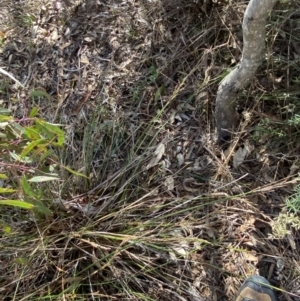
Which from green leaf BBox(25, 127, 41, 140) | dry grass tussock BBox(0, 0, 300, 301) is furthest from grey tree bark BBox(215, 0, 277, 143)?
green leaf BBox(25, 127, 41, 140)

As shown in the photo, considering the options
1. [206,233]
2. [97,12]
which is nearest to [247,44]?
[206,233]

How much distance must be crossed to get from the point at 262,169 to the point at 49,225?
35.2 inches

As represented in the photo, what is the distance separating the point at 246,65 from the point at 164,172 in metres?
0.62

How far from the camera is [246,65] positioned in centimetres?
168

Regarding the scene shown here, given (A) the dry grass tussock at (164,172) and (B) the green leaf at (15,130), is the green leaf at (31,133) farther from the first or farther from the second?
(A) the dry grass tussock at (164,172)

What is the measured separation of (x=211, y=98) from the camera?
2107mm

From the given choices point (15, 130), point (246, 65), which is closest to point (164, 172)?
point (246, 65)

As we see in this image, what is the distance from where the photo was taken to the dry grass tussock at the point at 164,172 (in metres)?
1.84

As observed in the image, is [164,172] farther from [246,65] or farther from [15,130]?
[15,130]

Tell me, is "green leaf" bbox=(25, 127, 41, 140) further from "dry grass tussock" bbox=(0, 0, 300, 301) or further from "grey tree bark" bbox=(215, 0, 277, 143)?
"grey tree bark" bbox=(215, 0, 277, 143)

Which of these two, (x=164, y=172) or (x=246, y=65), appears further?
(x=164, y=172)

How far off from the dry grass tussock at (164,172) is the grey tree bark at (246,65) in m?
0.07

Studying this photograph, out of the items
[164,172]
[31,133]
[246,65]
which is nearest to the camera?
[31,133]

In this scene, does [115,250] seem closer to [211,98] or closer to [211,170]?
[211,170]
